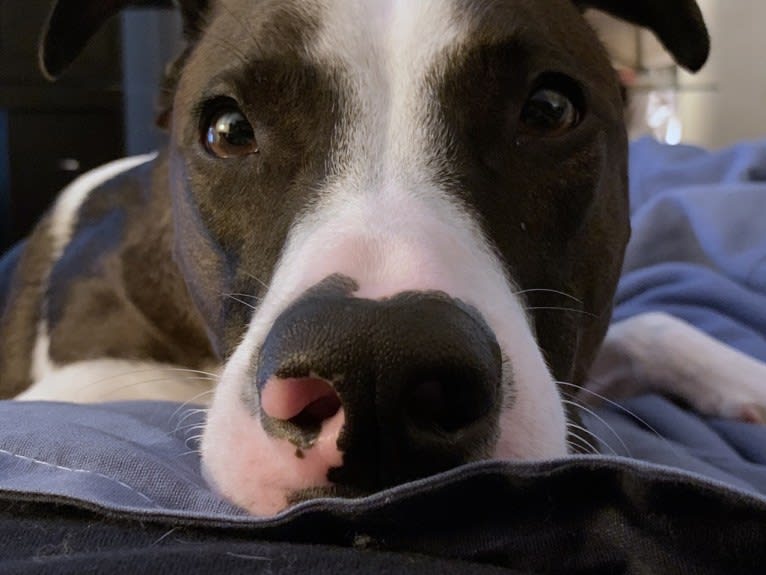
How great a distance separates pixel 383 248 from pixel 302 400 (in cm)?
21

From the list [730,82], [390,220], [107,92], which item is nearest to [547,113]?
[390,220]

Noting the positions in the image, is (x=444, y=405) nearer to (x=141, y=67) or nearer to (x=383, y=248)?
(x=383, y=248)

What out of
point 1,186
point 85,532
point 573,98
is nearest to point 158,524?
point 85,532

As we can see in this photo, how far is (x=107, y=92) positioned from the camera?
14.1 feet

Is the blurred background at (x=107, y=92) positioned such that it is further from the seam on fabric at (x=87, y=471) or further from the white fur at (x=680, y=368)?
the seam on fabric at (x=87, y=471)

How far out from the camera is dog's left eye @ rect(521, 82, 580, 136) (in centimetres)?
126

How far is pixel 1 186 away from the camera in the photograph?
160 inches

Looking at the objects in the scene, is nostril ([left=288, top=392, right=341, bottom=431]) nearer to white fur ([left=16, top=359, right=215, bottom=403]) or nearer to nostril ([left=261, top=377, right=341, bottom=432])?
nostril ([left=261, top=377, right=341, bottom=432])

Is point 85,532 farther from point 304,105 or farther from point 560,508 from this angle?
point 304,105

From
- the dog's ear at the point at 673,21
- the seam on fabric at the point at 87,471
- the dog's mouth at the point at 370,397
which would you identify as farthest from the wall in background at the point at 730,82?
the seam on fabric at the point at 87,471

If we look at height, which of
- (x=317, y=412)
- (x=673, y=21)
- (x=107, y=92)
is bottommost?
(x=107, y=92)

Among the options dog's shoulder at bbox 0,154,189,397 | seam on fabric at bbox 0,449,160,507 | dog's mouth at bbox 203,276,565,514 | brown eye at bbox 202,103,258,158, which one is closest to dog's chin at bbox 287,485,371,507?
dog's mouth at bbox 203,276,565,514

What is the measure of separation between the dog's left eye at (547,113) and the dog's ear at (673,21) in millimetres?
487

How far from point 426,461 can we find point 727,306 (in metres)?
1.44
